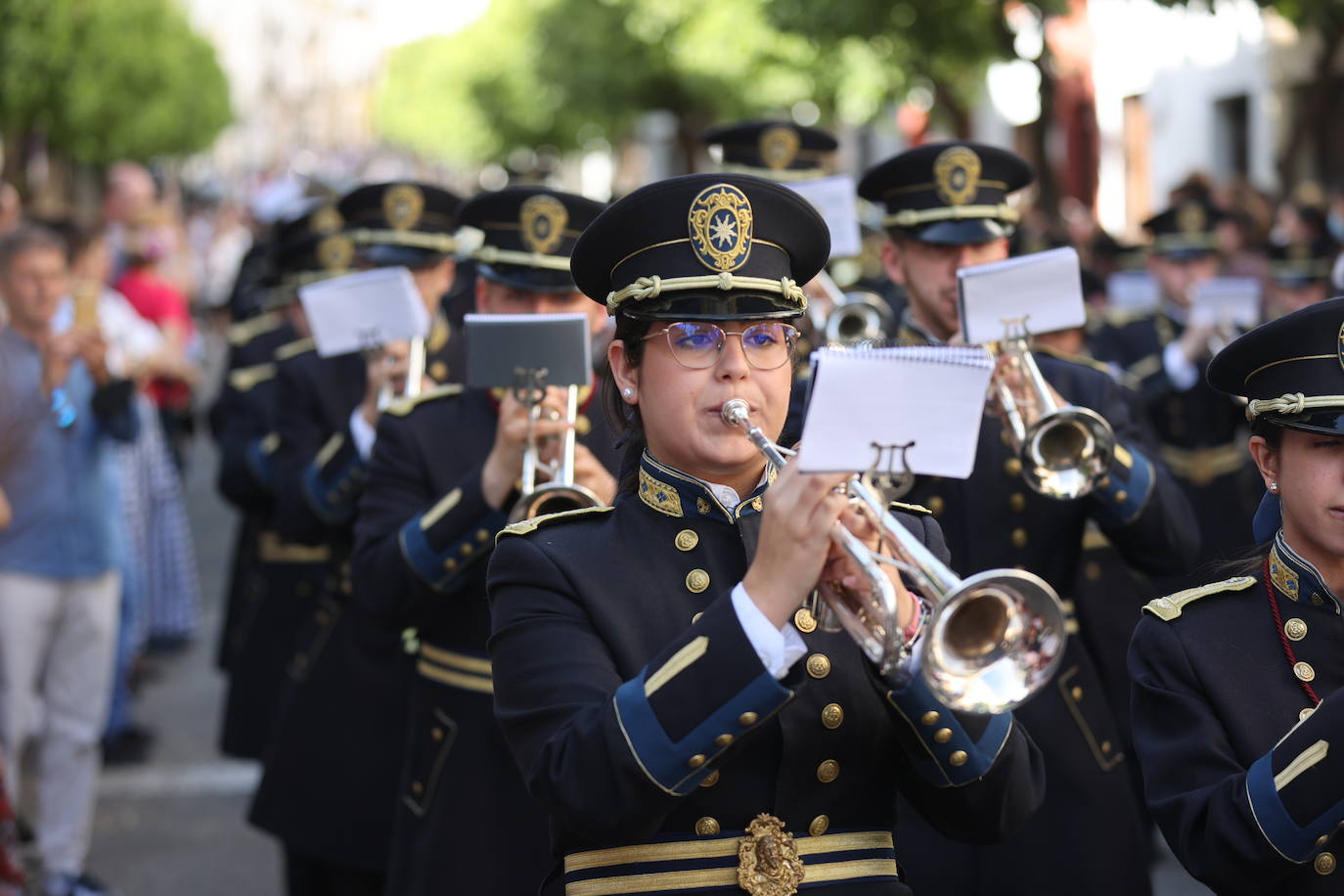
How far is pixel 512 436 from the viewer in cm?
460

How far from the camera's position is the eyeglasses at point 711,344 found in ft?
10.3

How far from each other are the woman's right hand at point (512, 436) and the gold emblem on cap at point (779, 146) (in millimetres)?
3149

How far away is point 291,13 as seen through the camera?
517 feet

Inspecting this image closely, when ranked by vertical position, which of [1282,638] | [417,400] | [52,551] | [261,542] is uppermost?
[417,400]

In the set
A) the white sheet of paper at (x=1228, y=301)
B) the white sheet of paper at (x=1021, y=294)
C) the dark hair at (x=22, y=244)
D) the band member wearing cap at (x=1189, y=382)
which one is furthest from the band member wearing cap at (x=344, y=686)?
the band member wearing cap at (x=1189, y=382)

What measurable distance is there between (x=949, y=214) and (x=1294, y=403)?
6.87 ft

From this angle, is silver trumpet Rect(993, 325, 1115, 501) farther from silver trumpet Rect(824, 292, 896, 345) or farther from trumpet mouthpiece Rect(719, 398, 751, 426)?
trumpet mouthpiece Rect(719, 398, 751, 426)

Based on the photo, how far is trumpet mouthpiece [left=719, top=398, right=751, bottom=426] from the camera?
306 cm

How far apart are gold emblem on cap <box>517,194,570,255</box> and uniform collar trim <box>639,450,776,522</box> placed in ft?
6.04

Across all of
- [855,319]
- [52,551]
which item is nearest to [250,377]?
[52,551]

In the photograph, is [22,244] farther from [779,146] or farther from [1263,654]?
[1263,654]

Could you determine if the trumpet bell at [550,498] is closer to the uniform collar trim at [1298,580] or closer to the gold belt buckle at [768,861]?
the gold belt buckle at [768,861]

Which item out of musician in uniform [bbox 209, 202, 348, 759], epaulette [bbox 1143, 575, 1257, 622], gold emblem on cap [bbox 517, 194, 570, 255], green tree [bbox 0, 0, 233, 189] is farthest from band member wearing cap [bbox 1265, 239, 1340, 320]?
green tree [bbox 0, 0, 233, 189]

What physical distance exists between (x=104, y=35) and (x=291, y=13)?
136875mm
